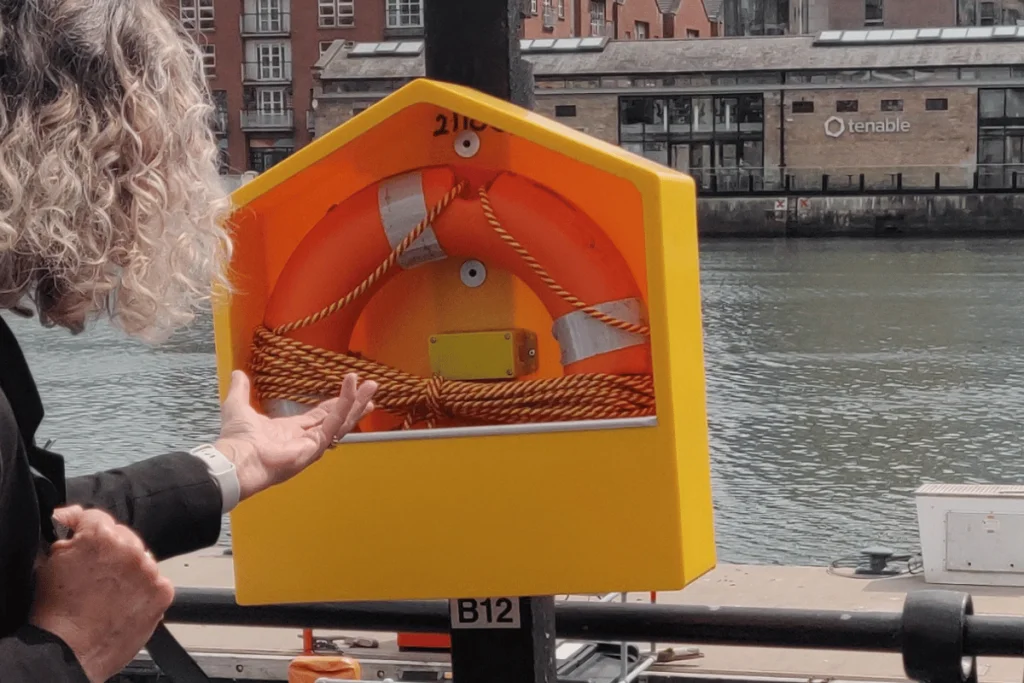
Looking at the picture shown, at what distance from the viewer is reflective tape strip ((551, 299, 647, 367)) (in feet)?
6.27

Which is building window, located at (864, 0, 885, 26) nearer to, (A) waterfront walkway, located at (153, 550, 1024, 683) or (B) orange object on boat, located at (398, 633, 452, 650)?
(A) waterfront walkway, located at (153, 550, 1024, 683)

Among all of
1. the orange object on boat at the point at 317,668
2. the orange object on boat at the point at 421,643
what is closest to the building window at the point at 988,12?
the orange object on boat at the point at 421,643

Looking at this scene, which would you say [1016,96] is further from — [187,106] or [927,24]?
[187,106]

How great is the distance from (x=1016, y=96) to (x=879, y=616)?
4606 centimetres

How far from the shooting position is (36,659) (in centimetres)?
96

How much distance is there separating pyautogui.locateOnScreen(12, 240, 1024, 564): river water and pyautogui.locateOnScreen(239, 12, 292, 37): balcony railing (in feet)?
89.6

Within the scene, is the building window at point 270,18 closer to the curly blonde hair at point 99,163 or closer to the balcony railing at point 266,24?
the balcony railing at point 266,24

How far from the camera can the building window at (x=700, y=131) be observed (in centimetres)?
4725

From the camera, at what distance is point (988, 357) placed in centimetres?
2017

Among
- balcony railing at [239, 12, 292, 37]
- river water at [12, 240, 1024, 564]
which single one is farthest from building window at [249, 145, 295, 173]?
river water at [12, 240, 1024, 564]

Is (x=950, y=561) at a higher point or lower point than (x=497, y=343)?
lower

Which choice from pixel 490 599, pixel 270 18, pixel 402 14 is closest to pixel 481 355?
pixel 490 599

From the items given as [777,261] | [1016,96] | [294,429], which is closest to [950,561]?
[294,429]

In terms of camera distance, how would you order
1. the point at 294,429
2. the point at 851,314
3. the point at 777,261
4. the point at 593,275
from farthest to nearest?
the point at 777,261 → the point at 851,314 → the point at 593,275 → the point at 294,429
